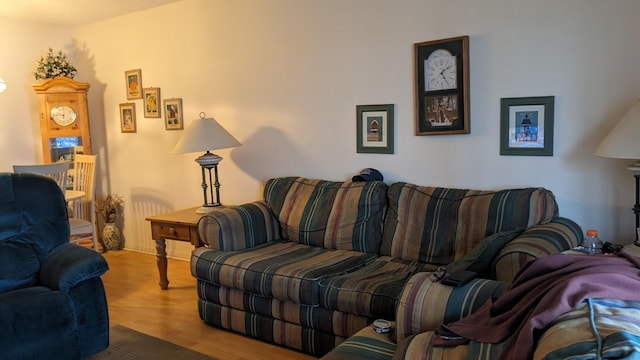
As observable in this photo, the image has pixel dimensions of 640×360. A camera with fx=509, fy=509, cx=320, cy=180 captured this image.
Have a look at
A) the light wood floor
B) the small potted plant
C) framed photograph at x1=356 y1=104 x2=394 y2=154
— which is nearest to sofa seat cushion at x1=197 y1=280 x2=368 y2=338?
the light wood floor

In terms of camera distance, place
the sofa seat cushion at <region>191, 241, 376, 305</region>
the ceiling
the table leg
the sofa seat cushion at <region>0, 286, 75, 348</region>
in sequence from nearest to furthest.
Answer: the sofa seat cushion at <region>0, 286, 75, 348</region> < the sofa seat cushion at <region>191, 241, 376, 305</region> < the table leg < the ceiling

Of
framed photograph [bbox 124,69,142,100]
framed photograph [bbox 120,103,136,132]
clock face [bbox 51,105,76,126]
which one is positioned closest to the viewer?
framed photograph [bbox 124,69,142,100]

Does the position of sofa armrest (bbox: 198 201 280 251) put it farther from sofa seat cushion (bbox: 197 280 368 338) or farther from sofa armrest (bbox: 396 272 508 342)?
sofa armrest (bbox: 396 272 508 342)

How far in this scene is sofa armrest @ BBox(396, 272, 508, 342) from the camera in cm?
185

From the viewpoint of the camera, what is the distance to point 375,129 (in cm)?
344

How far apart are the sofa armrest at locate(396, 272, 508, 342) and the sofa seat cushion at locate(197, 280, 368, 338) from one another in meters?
0.59

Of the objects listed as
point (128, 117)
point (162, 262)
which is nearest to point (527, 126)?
point (162, 262)

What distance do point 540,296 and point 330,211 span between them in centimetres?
195

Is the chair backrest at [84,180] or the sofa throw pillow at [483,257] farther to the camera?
the chair backrest at [84,180]

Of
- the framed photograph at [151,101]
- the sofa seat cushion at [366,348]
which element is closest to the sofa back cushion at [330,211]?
the sofa seat cushion at [366,348]

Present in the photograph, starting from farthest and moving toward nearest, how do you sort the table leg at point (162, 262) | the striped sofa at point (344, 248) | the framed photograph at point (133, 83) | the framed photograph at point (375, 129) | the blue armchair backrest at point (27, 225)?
the framed photograph at point (133, 83), the table leg at point (162, 262), the framed photograph at point (375, 129), the blue armchair backrest at point (27, 225), the striped sofa at point (344, 248)

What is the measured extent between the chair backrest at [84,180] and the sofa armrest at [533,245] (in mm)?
3642

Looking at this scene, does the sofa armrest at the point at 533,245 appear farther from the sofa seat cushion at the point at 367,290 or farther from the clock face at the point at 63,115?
the clock face at the point at 63,115

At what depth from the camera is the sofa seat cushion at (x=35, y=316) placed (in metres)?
2.32
